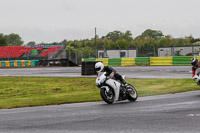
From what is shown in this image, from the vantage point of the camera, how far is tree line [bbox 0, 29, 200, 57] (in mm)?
50969

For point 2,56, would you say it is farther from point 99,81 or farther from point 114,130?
point 114,130

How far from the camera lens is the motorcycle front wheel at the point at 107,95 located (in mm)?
12188

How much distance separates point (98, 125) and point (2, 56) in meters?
61.3

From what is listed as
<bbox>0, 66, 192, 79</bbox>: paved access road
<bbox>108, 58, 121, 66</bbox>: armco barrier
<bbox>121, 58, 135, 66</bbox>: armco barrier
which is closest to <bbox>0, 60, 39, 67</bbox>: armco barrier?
<bbox>108, 58, 121, 66</bbox>: armco barrier

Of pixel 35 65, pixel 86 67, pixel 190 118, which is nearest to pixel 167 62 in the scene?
pixel 86 67

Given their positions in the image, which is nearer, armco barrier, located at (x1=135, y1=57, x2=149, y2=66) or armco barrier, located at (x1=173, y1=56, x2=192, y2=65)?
armco barrier, located at (x1=173, y1=56, x2=192, y2=65)

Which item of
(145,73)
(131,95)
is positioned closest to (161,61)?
(145,73)

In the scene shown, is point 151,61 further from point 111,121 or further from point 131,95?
point 111,121

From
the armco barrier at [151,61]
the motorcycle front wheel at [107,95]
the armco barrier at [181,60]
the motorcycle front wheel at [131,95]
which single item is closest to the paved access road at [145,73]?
the armco barrier at [181,60]

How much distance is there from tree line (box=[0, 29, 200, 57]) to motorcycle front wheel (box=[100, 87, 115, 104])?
29322mm

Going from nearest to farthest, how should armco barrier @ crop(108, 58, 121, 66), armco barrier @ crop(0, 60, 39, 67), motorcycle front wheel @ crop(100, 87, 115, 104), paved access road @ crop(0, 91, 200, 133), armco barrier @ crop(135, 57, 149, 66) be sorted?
paved access road @ crop(0, 91, 200, 133), motorcycle front wheel @ crop(100, 87, 115, 104), armco barrier @ crop(135, 57, 149, 66), armco barrier @ crop(108, 58, 121, 66), armco barrier @ crop(0, 60, 39, 67)

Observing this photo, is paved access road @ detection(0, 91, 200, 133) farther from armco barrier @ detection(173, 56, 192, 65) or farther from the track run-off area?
armco barrier @ detection(173, 56, 192, 65)

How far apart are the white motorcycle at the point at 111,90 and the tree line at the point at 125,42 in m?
28.9

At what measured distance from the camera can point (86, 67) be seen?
29.0 meters
